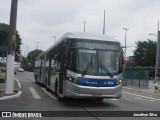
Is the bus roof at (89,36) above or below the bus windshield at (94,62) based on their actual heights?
above

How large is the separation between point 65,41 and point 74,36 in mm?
620

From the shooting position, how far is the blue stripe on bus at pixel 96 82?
15633 millimetres

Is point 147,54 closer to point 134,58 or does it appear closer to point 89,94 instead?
point 134,58

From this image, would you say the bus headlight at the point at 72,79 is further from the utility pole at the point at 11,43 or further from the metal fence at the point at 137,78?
the metal fence at the point at 137,78

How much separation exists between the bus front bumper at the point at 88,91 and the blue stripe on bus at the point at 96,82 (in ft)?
0.47

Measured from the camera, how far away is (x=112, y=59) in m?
16.2

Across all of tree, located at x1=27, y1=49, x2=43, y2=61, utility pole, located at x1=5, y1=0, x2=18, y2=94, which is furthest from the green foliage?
utility pole, located at x1=5, y1=0, x2=18, y2=94

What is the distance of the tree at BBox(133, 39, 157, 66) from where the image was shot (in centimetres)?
11190

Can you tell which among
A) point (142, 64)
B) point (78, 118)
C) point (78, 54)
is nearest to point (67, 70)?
point (78, 54)

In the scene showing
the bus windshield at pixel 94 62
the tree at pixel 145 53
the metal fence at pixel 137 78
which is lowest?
the metal fence at pixel 137 78

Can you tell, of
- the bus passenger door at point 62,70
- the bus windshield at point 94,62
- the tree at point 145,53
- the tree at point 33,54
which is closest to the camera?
the bus windshield at point 94,62

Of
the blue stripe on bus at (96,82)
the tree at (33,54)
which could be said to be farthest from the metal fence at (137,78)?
the tree at (33,54)

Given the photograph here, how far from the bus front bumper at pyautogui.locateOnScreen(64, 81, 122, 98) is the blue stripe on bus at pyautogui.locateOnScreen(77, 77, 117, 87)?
14 cm

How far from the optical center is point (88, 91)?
15.6 m
